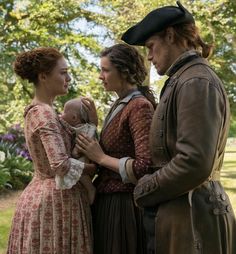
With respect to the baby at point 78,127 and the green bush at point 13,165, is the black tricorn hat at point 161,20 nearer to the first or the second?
the baby at point 78,127

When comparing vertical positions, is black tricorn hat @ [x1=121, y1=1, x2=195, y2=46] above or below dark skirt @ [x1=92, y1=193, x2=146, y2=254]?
above

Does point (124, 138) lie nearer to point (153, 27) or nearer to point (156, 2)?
point (153, 27)

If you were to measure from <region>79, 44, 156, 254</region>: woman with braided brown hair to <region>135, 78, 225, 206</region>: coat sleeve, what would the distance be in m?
0.46

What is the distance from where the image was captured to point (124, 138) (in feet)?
6.83

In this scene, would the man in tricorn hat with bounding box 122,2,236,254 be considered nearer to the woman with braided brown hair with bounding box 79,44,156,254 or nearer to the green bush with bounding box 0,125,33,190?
the woman with braided brown hair with bounding box 79,44,156,254

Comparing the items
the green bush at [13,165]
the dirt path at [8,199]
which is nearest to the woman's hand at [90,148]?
the dirt path at [8,199]

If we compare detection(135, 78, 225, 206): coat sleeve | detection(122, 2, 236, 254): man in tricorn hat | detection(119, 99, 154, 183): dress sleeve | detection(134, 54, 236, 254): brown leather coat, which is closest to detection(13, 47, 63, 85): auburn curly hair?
detection(119, 99, 154, 183): dress sleeve

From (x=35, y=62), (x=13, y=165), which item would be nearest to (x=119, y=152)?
(x=35, y=62)

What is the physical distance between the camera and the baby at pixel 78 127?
2.11m

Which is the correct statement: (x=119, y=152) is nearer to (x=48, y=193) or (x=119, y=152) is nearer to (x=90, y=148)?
(x=90, y=148)

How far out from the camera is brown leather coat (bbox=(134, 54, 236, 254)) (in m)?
1.49

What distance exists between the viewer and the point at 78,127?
2.20m

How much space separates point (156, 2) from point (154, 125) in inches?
240

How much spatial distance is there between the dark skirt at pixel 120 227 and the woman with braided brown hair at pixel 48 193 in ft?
0.28
